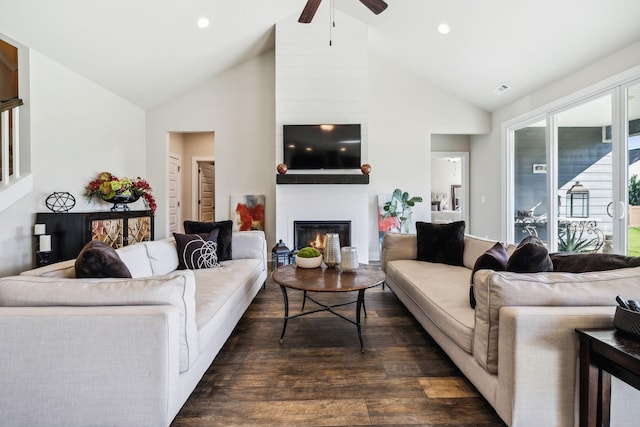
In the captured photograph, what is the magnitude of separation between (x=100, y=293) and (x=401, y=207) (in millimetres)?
4767

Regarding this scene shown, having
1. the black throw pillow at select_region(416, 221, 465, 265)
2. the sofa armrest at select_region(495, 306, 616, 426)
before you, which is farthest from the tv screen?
the sofa armrest at select_region(495, 306, 616, 426)

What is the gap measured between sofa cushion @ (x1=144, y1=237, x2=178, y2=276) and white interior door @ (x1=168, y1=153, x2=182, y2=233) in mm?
3304

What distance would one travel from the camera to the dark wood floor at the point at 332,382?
4.87ft

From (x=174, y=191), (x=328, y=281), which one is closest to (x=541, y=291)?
(x=328, y=281)

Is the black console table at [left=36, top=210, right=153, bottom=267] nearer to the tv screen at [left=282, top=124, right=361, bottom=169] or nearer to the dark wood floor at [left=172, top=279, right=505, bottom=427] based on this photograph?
the dark wood floor at [left=172, top=279, right=505, bottom=427]

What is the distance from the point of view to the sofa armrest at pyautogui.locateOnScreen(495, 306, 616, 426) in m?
1.24

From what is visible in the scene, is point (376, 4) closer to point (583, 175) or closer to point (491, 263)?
point (491, 263)

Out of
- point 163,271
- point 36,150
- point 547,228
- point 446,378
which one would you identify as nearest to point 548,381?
point 446,378

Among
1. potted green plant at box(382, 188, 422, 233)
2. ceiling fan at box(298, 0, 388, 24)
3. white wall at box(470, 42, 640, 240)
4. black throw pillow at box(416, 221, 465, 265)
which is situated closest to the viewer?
ceiling fan at box(298, 0, 388, 24)

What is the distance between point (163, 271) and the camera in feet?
8.67

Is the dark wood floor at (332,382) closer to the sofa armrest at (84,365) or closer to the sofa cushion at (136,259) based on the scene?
the sofa armrest at (84,365)

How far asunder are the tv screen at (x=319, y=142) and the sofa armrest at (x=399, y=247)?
73.2 inches

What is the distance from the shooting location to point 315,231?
488cm

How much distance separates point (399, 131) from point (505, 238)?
8.55ft
